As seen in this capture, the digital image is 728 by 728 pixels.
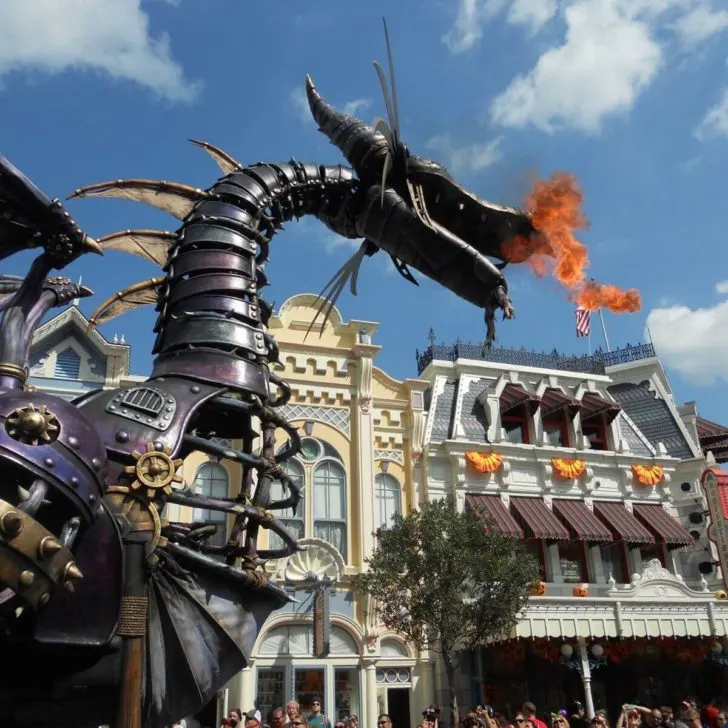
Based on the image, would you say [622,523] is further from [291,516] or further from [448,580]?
[291,516]

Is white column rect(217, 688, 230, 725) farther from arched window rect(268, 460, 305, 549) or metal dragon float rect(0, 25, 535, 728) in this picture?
metal dragon float rect(0, 25, 535, 728)

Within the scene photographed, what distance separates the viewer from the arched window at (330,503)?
20.7 m

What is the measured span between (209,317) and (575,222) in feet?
7.61

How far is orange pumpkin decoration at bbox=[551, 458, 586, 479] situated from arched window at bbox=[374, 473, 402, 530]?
5527 millimetres

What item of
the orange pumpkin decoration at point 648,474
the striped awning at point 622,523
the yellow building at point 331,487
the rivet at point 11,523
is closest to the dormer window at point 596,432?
the orange pumpkin decoration at point 648,474

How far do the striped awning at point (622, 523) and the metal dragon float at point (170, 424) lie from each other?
20.7 meters

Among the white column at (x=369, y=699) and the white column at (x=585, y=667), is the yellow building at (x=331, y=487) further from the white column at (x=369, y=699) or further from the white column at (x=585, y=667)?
the white column at (x=585, y=667)

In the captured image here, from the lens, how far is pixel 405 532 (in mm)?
18219

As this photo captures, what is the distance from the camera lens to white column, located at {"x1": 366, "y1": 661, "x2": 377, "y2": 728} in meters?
18.9

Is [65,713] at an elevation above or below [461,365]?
below

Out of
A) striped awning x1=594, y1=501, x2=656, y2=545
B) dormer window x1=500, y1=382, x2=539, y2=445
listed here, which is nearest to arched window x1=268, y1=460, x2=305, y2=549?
dormer window x1=500, y1=382, x2=539, y2=445

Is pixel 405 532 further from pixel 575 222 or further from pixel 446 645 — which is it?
pixel 575 222

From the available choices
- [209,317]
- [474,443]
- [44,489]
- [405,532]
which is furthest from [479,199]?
[474,443]

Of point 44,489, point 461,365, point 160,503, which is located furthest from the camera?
point 461,365
